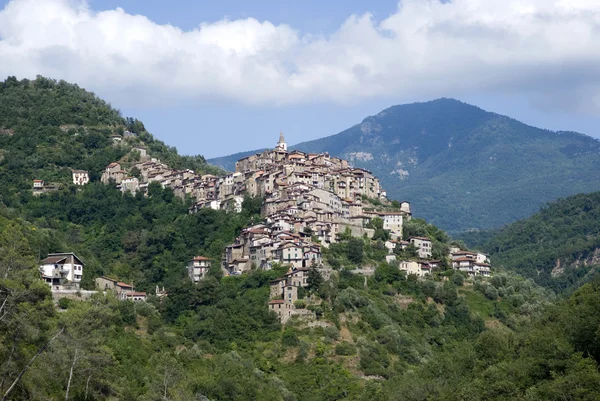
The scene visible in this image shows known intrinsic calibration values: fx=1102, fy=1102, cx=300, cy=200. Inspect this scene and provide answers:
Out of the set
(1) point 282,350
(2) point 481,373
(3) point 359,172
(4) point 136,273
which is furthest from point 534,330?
(3) point 359,172

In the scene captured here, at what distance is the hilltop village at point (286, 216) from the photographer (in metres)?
77.9

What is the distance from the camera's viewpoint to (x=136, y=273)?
291ft

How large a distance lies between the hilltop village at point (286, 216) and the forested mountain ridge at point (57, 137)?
2699 mm

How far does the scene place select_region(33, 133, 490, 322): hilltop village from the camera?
77.9m

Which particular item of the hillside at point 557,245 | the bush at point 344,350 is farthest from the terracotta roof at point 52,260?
the hillside at point 557,245

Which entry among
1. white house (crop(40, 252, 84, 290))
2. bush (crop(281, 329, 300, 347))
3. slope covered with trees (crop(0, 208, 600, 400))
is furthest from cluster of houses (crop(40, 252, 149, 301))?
bush (crop(281, 329, 300, 347))

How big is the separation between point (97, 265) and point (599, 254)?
7836 centimetres

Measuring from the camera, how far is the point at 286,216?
287 ft

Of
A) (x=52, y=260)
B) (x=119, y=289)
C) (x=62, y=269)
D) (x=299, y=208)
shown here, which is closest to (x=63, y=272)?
(x=62, y=269)

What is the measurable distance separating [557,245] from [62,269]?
90.9m

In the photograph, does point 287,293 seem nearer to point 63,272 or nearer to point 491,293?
point 63,272

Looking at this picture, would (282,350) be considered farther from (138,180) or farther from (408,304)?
(138,180)

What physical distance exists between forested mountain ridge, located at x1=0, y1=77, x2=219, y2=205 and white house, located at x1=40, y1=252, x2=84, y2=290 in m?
26.8

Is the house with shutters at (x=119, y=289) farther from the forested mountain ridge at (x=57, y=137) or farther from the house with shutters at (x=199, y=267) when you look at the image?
the forested mountain ridge at (x=57, y=137)
